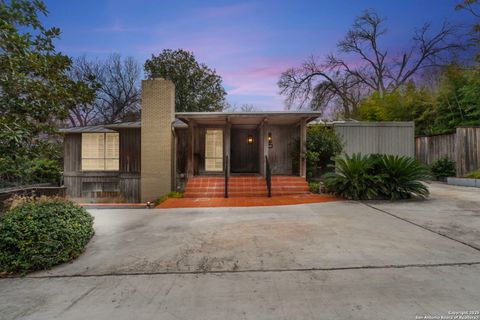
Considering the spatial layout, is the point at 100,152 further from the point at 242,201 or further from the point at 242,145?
the point at 242,201

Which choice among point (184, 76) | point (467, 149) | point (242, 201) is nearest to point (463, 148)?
point (467, 149)

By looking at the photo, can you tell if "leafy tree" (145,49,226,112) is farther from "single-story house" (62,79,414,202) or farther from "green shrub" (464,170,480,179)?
"green shrub" (464,170,480,179)

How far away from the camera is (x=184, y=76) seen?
70.7 ft

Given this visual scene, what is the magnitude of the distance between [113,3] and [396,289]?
519 inches

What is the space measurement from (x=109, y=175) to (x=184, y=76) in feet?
Answer: 36.8

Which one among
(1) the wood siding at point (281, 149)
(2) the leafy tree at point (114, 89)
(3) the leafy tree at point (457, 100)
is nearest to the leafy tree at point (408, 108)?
(3) the leafy tree at point (457, 100)

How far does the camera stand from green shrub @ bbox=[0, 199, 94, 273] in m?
3.27

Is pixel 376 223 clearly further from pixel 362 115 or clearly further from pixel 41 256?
pixel 362 115

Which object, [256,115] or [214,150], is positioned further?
[214,150]

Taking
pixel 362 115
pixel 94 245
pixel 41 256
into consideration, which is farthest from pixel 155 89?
pixel 362 115

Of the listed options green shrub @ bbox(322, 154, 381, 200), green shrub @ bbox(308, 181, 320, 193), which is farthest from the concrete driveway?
green shrub @ bbox(308, 181, 320, 193)

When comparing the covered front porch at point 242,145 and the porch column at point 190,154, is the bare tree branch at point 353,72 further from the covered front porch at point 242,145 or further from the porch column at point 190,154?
the porch column at point 190,154

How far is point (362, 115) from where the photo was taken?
18156mm

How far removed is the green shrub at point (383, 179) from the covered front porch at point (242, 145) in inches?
93.9
